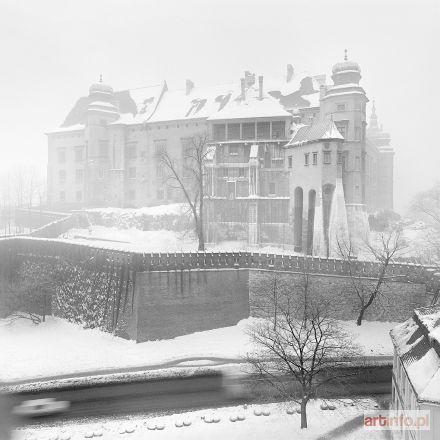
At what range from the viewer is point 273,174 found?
1727 inches

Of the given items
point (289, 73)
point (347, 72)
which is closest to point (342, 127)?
point (347, 72)

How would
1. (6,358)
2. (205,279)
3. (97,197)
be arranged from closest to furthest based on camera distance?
(6,358) < (205,279) < (97,197)

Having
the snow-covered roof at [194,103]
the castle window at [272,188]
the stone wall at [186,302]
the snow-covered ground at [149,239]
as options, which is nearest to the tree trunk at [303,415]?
the stone wall at [186,302]

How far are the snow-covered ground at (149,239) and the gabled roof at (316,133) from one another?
30.6 ft

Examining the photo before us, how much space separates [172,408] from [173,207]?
1088 inches

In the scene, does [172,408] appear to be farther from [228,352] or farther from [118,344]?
[118,344]

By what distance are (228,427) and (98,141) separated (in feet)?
142

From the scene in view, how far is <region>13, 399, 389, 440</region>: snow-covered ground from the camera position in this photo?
17.3 m

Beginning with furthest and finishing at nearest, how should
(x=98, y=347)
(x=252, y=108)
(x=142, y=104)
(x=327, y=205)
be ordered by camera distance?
(x=142, y=104)
(x=252, y=108)
(x=327, y=205)
(x=98, y=347)

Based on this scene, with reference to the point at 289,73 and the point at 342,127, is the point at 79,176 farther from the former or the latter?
the point at 342,127

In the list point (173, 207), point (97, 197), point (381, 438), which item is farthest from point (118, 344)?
point (97, 197)

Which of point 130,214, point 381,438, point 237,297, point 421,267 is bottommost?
point 381,438

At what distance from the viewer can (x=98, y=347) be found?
2750cm

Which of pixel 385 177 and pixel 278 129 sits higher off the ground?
pixel 278 129
